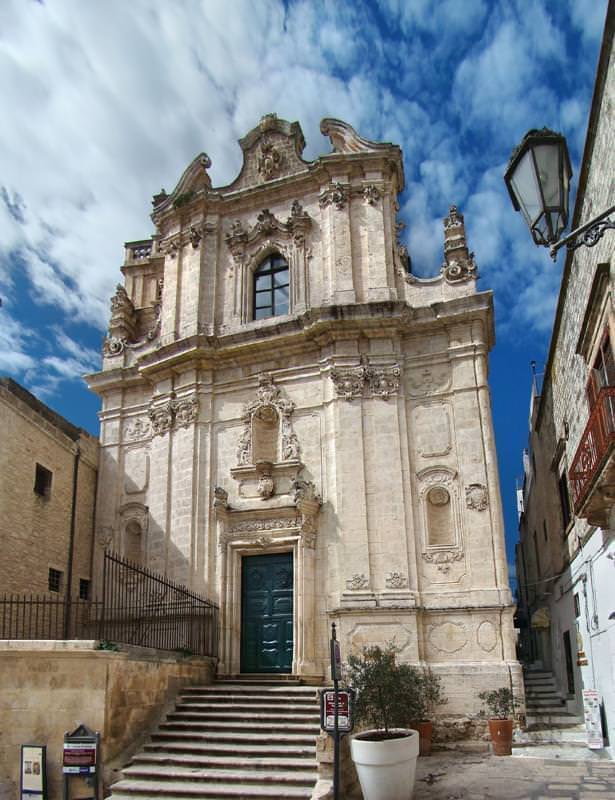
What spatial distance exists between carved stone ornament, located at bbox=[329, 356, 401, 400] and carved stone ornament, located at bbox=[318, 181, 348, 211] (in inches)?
173

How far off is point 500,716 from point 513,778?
104 inches

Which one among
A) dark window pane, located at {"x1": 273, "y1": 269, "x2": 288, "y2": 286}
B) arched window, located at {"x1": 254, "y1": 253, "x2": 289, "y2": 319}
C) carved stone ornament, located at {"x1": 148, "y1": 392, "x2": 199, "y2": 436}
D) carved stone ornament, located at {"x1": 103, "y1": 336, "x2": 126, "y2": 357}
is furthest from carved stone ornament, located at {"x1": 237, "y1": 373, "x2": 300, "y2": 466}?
carved stone ornament, located at {"x1": 103, "y1": 336, "x2": 126, "y2": 357}

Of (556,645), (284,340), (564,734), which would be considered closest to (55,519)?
(284,340)

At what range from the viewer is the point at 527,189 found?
4734mm

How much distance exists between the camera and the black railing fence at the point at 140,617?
14641mm

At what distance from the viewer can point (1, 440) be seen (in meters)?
14.6

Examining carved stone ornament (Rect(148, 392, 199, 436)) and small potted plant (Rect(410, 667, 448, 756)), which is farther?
carved stone ornament (Rect(148, 392, 199, 436))

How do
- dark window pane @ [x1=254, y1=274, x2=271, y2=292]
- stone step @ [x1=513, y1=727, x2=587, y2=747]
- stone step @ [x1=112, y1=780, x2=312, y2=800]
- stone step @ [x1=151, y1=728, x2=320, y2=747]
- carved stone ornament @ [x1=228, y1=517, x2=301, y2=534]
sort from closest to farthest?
stone step @ [x1=112, y1=780, x2=312, y2=800]
stone step @ [x1=151, y1=728, x2=320, y2=747]
stone step @ [x1=513, y1=727, x2=587, y2=747]
carved stone ornament @ [x1=228, y1=517, x2=301, y2=534]
dark window pane @ [x1=254, y1=274, x2=271, y2=292]

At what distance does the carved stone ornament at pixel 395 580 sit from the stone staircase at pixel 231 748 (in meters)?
2.44

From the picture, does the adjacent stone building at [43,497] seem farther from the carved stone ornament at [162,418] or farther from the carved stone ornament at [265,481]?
the carved stone ornament at [265,481]

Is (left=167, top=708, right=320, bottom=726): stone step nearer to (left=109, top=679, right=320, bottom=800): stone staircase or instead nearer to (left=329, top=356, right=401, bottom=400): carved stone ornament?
(left=109, top=679, right=320, bottom=800): stone staircase

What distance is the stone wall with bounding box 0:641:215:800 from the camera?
9891 millimetres

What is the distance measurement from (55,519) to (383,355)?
8323mm

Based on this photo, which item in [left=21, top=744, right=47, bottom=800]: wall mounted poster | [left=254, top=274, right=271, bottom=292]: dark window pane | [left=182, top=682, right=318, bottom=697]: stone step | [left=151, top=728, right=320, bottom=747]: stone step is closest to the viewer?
[left=21, top=744, right=47, bottom=800]: wall mounted poster
